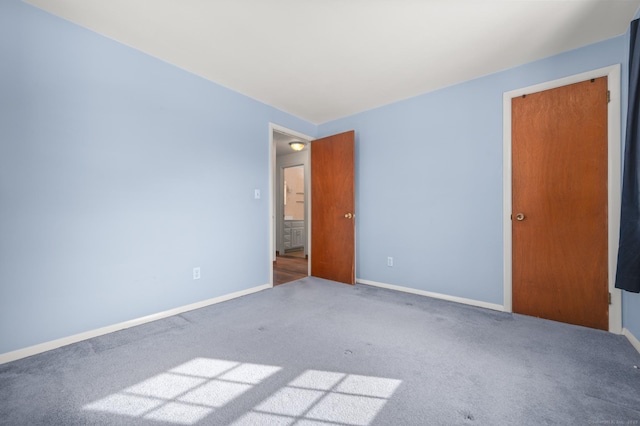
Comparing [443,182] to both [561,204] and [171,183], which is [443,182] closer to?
[561,204]

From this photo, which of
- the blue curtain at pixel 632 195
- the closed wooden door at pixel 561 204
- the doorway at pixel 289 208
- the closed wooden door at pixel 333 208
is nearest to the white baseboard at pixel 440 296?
the closed wooden door at pixel 561 204

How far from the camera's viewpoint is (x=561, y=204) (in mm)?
2414

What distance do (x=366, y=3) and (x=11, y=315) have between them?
319cm

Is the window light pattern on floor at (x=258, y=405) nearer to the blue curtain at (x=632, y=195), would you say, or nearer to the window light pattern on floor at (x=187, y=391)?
the window light pattern on floor at (x=187, y=391)

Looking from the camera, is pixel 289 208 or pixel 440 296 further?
pixel 289 208

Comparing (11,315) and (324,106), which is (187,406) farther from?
(324,106)

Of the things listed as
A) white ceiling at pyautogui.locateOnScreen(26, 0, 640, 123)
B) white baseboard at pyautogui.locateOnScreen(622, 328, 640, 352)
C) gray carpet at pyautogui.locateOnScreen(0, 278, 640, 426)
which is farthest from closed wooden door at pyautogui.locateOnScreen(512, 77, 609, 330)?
white ceiling at pyautogui.locateOnScreen(26, 0, 640, 123)

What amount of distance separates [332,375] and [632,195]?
237 centimetres

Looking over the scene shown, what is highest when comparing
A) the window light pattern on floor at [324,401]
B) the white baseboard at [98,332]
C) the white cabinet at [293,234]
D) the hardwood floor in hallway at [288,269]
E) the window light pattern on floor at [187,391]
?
the white cabinet at [293,234]

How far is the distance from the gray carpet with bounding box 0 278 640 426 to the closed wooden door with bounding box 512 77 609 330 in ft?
0.82

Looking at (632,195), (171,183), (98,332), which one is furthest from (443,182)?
(98,332)

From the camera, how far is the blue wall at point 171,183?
6.15 ft

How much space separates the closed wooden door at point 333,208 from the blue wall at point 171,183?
18 cm

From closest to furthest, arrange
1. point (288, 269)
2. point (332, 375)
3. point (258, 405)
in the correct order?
point (258, 405) < point (332, 375) < point (288, 269)
